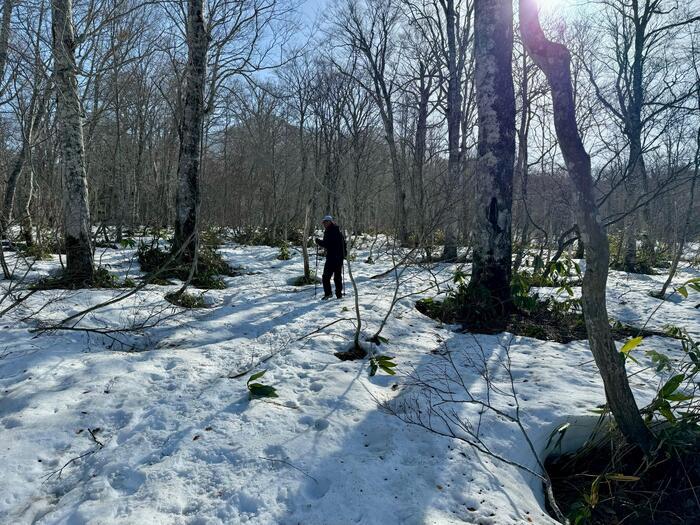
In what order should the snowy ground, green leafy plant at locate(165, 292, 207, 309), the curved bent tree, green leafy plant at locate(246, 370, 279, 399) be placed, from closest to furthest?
the snowy ground, the curved bent tree, green leafy plant at locate(246, 370, 279, 399), green leafy plant at locate(165, 292, 207, 309)

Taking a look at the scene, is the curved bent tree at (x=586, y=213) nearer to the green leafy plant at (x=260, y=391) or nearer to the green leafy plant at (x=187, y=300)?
the green leafy plant at (x=260, y=391)

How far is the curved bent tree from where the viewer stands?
2285mm

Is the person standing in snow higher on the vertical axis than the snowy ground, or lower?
higher

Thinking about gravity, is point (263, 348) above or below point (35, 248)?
below

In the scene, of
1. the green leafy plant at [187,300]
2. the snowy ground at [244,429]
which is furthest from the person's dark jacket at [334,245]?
the green leafy plant at [187,300]

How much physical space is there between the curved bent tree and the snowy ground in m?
0.67

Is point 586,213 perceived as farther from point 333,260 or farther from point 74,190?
point 74,190

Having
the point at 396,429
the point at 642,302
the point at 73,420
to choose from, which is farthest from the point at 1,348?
the point at 642,302

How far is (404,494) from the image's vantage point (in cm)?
224

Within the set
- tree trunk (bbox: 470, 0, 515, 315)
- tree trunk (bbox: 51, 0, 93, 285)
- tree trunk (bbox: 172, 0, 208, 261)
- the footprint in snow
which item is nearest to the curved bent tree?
the footprint in snow

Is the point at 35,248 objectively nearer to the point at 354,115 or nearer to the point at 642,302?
the point at 642,302

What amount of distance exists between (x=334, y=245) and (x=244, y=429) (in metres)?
4.28

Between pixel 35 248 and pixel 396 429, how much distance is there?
8.60 metres

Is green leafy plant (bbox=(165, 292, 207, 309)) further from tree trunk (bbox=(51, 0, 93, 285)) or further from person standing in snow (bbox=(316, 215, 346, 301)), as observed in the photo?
person standing in snow (bbox=(316, 215, 346, 301))
